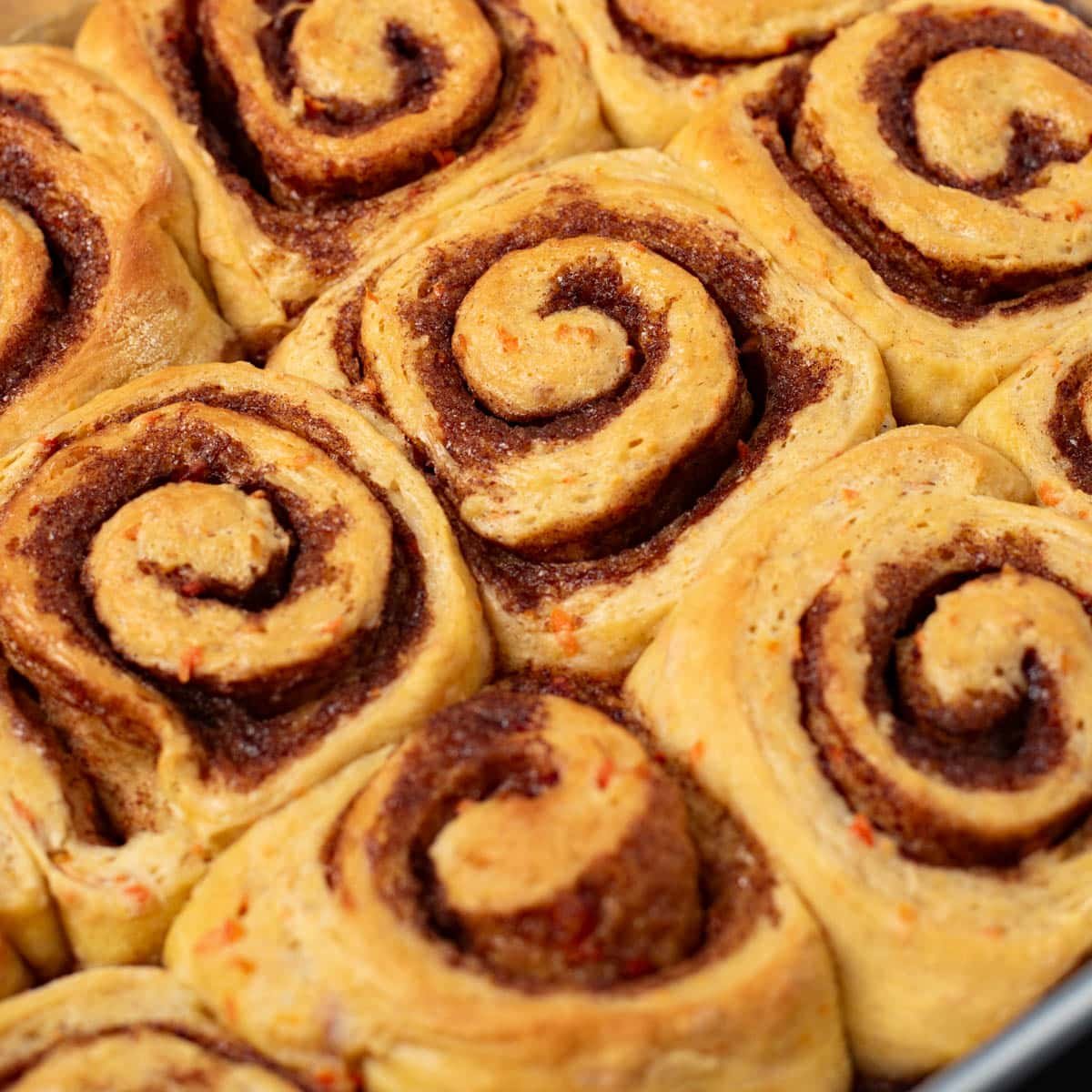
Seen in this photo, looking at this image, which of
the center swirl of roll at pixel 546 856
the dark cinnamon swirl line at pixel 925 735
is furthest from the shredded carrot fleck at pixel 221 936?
the dark cinnamon swirl line at pixel 925 735

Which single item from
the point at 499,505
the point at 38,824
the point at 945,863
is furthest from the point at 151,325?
the point at 945,863

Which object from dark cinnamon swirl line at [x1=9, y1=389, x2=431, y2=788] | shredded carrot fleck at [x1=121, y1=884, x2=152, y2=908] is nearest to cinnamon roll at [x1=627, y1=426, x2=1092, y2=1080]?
dark cinnamon swirl line at [x1=9, y1=389, x2=431, y2=788]

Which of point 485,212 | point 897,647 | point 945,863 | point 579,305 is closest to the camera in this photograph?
point 945,863

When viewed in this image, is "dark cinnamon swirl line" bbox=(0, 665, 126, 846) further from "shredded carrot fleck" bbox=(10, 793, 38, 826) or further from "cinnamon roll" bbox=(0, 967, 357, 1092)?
"cinnamon roll" bbox=(0, 967, 357, 1092)

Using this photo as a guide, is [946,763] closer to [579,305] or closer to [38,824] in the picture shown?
[579,305]

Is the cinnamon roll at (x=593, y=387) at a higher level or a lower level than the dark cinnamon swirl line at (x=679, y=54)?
lower

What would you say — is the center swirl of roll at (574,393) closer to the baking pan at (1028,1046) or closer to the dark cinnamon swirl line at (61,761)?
the dark cinnamon swirl line at (61,761)
